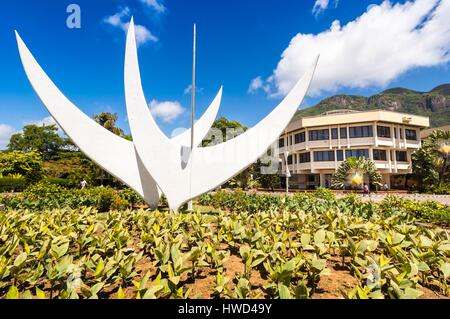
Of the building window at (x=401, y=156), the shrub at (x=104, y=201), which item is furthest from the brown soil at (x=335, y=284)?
the building window at (x=401, y=156)

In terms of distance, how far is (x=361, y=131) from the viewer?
105ft

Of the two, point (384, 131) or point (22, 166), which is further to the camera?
point (384, 131)

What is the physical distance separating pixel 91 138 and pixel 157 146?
7.36 ft

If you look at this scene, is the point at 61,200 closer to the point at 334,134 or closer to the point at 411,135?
the point at 334,134

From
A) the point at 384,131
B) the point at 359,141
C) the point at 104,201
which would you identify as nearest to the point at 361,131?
the point at 359,141

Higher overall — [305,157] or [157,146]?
[305,157]

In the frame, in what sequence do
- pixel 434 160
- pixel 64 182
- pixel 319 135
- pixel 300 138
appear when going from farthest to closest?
pixel 300 138, pixel 319 135, pixel 64 182, pixel 434 160

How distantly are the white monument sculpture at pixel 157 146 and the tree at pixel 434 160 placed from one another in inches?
945

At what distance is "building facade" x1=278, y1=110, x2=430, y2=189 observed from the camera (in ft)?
104

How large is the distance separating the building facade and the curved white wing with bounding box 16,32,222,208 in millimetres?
27299

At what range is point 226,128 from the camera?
34500 millimetres

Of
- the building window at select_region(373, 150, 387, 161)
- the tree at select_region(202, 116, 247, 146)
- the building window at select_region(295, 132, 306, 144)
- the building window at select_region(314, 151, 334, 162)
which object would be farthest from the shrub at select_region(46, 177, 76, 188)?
the building window at select_region(373, 150, 387, 161)

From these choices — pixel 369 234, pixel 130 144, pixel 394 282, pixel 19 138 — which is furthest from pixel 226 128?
pixel 19 138

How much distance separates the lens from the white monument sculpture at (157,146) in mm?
9219
